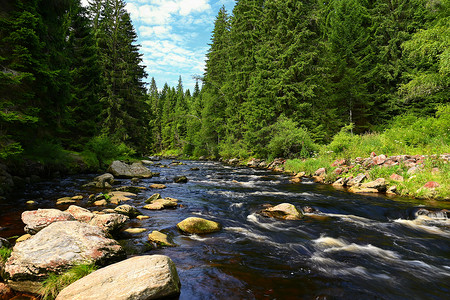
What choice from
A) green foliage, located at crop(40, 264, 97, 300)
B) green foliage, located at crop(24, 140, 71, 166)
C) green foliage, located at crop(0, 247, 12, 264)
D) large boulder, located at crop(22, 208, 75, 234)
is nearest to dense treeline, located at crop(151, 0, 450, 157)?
green foliage, located at crop(24, 140, 71, 166)

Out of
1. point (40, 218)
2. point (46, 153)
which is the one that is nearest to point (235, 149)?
point (46, 153)

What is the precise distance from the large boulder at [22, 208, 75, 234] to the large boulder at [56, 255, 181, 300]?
2338 millimetres

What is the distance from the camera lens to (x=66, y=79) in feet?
33.5

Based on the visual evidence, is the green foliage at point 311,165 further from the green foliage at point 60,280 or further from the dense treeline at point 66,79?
the dense treeline at point 66,79

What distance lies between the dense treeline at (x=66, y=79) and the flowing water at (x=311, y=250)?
3.12 metres

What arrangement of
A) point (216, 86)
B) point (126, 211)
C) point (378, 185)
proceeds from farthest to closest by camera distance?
point (216, 86) < point (378, 185) < point (126, 211)

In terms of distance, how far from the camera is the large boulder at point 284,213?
653 centimetres

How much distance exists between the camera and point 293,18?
2094 centimetres

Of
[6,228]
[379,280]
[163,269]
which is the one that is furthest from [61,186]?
[379,280]

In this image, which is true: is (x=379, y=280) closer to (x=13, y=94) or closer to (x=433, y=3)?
(x=13, y=94)

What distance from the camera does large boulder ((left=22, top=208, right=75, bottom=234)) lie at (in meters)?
4.42

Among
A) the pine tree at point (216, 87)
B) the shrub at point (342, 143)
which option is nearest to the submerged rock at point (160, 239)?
the shrub at point (342, 143)

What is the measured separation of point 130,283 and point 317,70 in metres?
22.2

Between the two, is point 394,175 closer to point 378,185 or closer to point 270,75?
point 378,185
